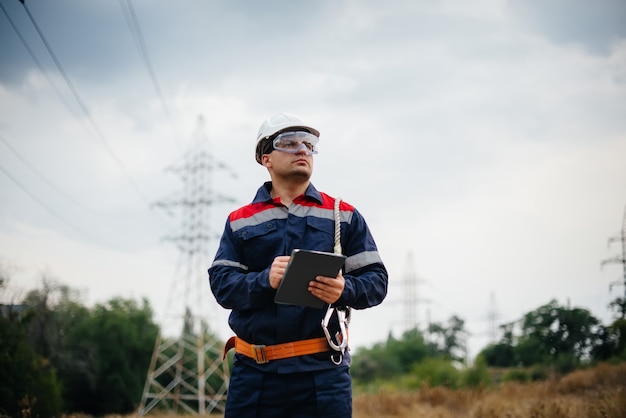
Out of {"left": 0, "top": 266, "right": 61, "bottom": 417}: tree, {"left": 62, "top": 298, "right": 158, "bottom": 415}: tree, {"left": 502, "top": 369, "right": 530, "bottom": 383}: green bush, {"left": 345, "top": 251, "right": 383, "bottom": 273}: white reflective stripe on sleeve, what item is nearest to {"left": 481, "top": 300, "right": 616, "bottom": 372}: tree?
{"left": 502, "top": 369, "right": 530, "bottom": 383}: green bush

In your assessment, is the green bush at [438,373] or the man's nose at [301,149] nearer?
the man's nose at [301,149]

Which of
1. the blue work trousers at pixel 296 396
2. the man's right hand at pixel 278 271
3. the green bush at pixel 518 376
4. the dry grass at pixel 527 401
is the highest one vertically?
the man's right hand at pixel 278 271

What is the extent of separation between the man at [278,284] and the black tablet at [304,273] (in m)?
0.05

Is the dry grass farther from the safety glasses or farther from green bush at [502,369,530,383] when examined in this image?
the safety glasses

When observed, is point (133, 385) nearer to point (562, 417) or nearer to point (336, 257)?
point (562, 417)

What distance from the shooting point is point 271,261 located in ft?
11.4

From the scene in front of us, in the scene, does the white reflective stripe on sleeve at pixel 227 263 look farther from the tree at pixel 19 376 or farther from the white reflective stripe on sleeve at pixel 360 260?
the tree at pixel 19 376

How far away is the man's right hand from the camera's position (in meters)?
3.07

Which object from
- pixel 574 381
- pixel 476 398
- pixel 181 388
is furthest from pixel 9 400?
pixel 181 388

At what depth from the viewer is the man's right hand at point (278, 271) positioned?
3.07 meters

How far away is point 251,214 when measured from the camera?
3592 millimetres

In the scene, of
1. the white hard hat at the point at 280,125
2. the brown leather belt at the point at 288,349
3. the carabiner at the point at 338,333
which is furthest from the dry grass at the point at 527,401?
the white hard hat at the point at 280,125

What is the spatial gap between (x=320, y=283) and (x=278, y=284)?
0.21 meters

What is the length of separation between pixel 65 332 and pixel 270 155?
3619cm
